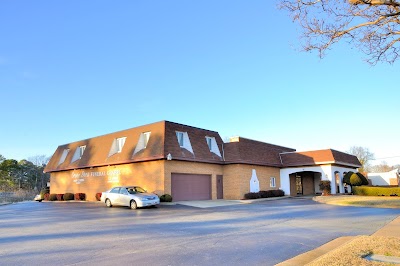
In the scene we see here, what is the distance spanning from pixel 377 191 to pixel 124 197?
72.4 ft

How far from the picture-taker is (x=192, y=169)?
27.0 metres

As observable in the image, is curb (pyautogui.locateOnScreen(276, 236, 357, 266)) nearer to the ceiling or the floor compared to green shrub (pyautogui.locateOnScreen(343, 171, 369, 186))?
nearer to the floor

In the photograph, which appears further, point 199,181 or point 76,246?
point 199,181

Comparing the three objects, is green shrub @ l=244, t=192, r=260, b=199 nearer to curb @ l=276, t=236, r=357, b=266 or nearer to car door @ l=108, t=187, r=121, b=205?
car door @ l=108, t=187, r=121, b=205


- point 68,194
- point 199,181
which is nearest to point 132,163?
point 199,181

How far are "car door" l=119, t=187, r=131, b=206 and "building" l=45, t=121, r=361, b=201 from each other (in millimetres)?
3519

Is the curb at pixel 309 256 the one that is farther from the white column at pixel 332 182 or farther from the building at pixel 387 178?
the building at pixel 387 178

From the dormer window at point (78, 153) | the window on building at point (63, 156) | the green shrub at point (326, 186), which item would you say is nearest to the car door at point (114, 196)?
the dormer window at point (78, 153)

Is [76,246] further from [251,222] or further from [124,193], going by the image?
[124,193]

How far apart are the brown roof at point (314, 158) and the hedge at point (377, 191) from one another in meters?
3.57

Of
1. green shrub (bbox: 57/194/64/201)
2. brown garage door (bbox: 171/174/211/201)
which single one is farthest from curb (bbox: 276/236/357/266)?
green shrub (bbox: 57/194/64/201)

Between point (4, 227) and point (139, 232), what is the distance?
6.17m

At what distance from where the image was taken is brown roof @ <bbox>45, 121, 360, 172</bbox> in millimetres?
25766

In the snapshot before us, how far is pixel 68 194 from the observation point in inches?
1260
